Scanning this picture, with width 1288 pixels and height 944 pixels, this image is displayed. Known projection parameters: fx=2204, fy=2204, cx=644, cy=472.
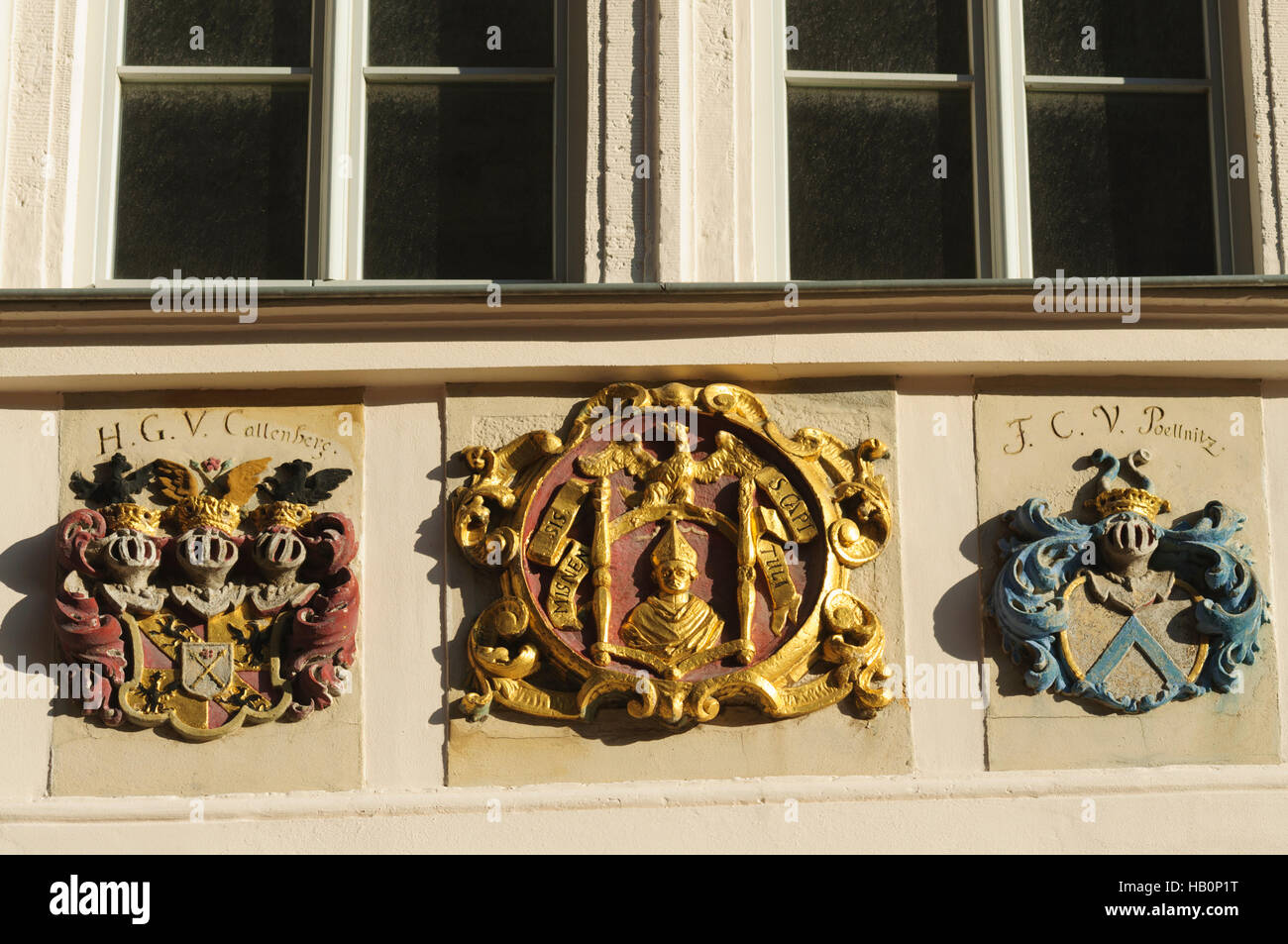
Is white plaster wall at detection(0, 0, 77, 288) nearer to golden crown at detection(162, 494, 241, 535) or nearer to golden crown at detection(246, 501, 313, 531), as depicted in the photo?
golden crown at detection(162, 494, 241, 535)

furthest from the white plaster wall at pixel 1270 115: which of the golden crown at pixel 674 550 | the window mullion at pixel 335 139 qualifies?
the window mullion at pixel 335 139

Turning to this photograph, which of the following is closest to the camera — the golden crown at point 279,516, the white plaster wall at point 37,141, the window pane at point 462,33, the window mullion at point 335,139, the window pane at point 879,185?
the golden crown at point 279,516

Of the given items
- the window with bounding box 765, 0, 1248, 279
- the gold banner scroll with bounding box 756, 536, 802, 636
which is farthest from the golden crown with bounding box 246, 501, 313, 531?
the window with bounding box 765, 0, 1248, 279

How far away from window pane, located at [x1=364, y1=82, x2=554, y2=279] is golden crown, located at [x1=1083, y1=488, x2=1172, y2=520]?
193cm

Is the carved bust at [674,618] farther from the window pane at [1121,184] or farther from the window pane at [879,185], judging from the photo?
the window pane at [1121,184]

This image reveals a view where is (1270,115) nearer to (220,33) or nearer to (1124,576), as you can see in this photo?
(1124,576)

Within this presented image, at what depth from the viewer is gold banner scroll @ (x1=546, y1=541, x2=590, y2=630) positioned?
21.6 feet

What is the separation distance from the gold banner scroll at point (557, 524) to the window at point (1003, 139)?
1.15 metres

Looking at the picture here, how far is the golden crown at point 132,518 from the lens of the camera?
6.61 m

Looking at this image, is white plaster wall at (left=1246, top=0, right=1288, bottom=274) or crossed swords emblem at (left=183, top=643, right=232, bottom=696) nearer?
crossed swords emblem at (left=183, top=643, right=232, bottom=696)

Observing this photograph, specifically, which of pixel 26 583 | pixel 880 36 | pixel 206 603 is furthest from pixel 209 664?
pixel 880 36

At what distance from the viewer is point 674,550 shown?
6.64m

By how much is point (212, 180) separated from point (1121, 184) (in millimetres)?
3062

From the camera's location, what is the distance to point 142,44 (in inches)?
295
